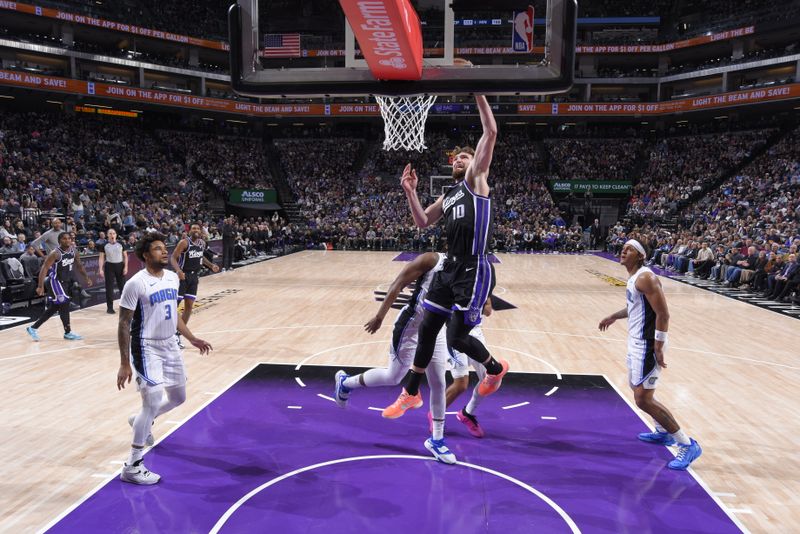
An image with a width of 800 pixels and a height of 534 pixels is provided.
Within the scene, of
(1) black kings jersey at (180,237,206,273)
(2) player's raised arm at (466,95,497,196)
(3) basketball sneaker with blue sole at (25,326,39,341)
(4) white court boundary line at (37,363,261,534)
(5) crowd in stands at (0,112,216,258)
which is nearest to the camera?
(4) white court boundary line at (37,363,261,534)

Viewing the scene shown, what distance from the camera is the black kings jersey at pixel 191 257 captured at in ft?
28.6

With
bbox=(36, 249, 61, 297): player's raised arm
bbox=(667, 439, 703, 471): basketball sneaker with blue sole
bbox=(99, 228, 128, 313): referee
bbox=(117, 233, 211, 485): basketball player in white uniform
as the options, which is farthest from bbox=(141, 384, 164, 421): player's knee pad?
bbox=(99, 228, 128, 313): referee

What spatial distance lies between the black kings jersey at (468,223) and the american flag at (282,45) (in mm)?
3648

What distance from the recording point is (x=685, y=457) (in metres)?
4.61

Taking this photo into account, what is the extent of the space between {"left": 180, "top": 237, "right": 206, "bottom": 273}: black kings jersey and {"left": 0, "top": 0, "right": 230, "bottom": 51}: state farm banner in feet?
98.1

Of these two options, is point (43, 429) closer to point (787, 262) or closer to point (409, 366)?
point (409, 366)

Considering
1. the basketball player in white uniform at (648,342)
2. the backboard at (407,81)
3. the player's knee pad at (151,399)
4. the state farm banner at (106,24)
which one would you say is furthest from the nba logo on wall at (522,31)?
the state farm banner at (106,24)

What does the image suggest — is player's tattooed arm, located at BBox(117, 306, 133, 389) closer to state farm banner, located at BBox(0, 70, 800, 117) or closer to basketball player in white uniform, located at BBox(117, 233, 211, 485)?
basketball player in white uniform, located at BBox(117, 233, 211, 485)

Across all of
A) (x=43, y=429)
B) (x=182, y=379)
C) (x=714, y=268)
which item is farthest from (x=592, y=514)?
(x=714, y=268)

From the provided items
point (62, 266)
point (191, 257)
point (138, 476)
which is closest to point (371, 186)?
point (191, 257)

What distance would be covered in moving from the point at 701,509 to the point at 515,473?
126 cm

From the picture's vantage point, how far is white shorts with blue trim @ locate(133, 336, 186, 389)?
4270 millimetres

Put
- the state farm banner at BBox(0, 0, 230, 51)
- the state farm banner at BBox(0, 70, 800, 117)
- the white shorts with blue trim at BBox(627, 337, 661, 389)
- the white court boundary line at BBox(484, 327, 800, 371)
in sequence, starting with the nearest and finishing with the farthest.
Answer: the white shorts with blue trim at BBox(627, 337, 661, 389) < the white court boundary line at BBox(484, 327, 800, 371) < the state farm banner at BBox(0, 70, 800, 117) < the state farm banner at BBox(0, 0, 230, 51)

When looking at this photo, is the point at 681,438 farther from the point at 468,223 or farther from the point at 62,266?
the point at 62,266
